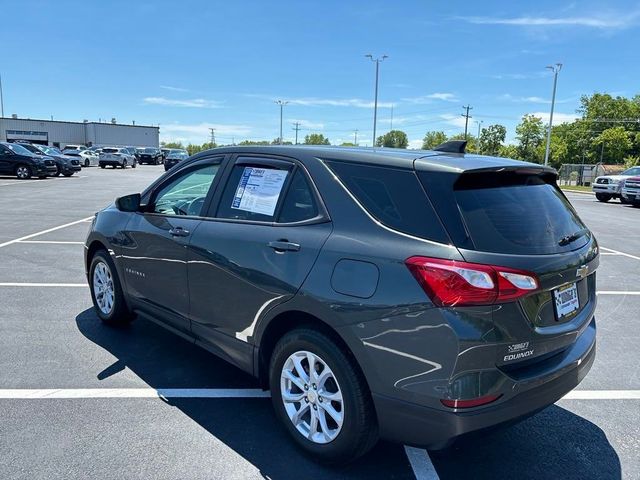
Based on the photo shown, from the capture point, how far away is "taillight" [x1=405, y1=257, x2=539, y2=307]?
223 centimetres

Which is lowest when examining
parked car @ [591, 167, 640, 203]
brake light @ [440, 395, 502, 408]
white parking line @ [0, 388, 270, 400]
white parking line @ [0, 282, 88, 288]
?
white parking line @ [0, 282, 88, 288]

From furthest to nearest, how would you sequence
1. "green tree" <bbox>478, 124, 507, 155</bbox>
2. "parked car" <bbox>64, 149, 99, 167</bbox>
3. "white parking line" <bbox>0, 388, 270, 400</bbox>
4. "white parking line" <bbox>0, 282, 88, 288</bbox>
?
"green tree" <bbox>478, 124, 507, 155</bbox>
"parked car" <bbox>64, 149, 99, 167</bbox>
"white parking line" <bbox>0, 282, 88, 288</bbox>
"white parking line" <bbox>0, 388, 270, 400</bbox>

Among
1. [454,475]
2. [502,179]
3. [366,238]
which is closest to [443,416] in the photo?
[454,475]

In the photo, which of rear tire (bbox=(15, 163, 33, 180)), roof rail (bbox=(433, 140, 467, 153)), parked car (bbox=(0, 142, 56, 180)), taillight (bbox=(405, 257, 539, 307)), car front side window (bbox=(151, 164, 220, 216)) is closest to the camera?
taillight (bbox=(405, 257, 539, 307))

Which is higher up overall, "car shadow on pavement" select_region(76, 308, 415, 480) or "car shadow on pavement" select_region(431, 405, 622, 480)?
"car shadow on pavement" select_region(431, 405, 622, 480)

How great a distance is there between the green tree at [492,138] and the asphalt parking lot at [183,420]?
98108 millimetres

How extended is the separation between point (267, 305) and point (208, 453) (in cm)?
93

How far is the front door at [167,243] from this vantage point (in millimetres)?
3711

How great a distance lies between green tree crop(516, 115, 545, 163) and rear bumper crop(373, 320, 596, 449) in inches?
3436

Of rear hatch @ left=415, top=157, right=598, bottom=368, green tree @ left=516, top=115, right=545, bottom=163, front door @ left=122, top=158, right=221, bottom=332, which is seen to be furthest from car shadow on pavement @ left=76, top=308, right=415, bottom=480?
green tree @ left=516, top=115, right=545, bottom=163

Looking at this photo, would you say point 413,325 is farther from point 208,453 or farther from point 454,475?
point 208,453

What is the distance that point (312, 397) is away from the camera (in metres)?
2.81

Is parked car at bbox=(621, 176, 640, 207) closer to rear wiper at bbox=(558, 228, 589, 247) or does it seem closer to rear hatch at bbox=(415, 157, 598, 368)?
rear wiper at bbox=(558, 228, 589, 247)

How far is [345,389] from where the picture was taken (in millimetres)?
2578
